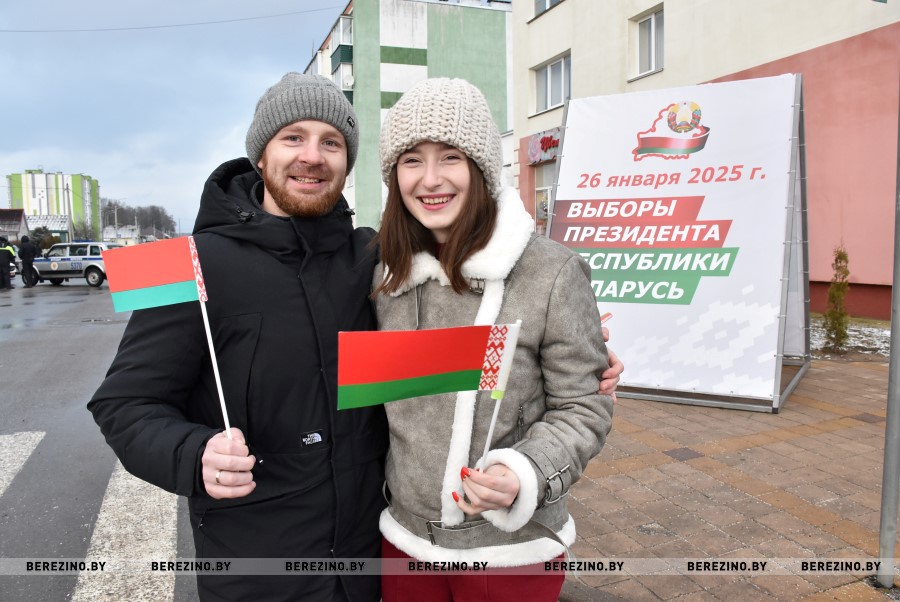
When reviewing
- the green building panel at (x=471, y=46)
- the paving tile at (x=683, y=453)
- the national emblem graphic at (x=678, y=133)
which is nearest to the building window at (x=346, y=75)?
the green building panel at (x=471, y=46)

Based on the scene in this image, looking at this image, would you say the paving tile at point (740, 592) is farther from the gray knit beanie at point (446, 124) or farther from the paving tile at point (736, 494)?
the gray knit beanie at point (446, 124)

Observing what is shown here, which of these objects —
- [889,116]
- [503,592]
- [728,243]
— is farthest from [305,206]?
[889,116]

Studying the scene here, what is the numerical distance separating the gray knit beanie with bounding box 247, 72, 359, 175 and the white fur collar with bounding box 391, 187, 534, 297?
0.53 m

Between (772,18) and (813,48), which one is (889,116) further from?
(772,18)

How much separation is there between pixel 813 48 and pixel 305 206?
40.7 ft

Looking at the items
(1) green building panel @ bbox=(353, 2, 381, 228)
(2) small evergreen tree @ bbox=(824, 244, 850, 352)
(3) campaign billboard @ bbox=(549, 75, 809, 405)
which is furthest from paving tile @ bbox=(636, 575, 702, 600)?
(1) green building panel @ bbox=(353, 2, 381, 228)

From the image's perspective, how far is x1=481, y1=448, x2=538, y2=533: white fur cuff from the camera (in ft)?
5.06

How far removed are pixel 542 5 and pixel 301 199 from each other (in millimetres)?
20172

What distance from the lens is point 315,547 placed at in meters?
1.78

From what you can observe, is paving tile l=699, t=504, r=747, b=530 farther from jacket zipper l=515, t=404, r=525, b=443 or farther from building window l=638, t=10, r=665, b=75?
building window l=638, t=10, r=665, b=75

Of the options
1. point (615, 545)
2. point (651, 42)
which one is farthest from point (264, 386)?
point (651, 42)

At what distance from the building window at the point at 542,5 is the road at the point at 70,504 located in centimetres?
1639

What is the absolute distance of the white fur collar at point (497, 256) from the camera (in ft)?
5.67

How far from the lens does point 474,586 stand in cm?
176
